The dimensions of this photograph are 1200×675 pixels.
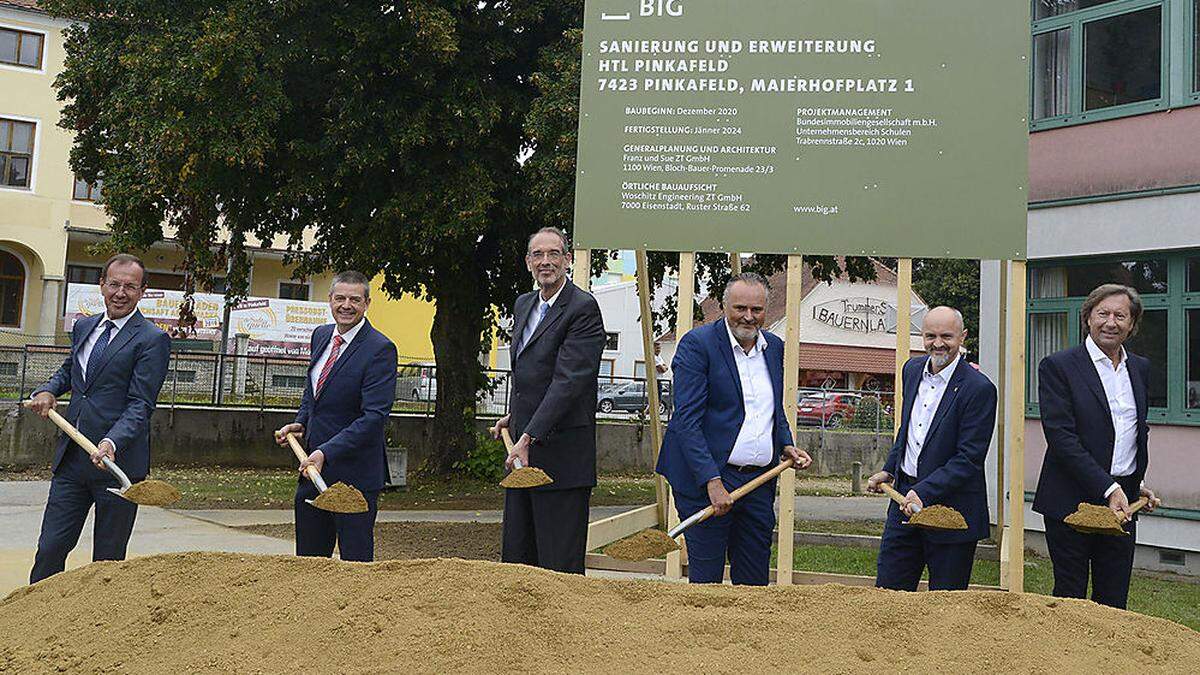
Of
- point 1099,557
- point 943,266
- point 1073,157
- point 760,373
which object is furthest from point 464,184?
point 943,266

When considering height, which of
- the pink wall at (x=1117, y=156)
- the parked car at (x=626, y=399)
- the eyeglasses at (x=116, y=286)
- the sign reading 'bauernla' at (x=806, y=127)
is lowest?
the parked car at (x=626, y=399)

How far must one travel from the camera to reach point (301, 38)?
35.6 ft

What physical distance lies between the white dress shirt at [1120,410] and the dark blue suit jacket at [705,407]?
1.37 m

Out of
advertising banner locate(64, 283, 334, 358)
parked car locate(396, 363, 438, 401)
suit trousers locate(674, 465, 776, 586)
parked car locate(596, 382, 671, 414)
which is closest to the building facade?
suit trousers locate(674, 465, 776, 586)

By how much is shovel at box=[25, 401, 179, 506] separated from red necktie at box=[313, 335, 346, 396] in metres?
0.75

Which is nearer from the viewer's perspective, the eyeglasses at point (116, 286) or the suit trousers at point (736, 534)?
the suit trousers at point (736, 534)

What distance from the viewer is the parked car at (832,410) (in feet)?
74.2

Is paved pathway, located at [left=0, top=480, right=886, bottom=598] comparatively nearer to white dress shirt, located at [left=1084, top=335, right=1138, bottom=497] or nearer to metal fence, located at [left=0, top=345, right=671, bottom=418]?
metal fence, located at [left=0, top=345, right=671, bottom=418]

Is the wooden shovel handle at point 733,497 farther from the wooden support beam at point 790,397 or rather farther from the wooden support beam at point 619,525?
the wooden support beam at point 619,525

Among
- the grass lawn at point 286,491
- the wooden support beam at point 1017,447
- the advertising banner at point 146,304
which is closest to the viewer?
the wooden support beam at point 1017,447

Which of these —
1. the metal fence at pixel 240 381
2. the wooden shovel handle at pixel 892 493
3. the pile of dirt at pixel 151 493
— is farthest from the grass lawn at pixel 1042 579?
the metal fence at pixel 240 381

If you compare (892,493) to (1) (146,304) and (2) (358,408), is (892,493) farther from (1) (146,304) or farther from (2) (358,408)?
(1) (146,304)

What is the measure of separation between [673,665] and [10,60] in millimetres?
30683

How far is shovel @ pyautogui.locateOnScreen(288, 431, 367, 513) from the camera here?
4445 mm
